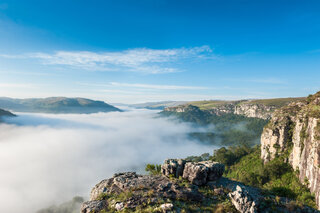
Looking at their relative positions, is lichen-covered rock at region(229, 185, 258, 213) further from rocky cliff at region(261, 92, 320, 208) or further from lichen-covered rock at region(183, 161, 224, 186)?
rocky cliff at region(261, 92, 320, 208)

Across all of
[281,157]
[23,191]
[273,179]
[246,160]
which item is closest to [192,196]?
[273,179]

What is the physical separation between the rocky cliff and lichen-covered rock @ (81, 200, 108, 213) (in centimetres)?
4742

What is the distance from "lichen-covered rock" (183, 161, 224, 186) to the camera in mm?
23938

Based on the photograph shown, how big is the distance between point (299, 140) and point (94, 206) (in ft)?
217

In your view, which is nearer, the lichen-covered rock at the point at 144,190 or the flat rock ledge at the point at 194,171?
the lichen-covered rock at the point at 144,190

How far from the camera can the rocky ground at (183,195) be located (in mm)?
18312

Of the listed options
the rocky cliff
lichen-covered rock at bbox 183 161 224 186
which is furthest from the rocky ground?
the rocky cliff

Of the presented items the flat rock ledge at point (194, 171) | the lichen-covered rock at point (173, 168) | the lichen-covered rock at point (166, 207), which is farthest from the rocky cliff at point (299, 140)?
the lichen-covered rock at point (166, 207)

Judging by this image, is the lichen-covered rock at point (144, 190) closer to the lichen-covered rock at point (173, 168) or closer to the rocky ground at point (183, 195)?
the rocky ground at point (183, 195)

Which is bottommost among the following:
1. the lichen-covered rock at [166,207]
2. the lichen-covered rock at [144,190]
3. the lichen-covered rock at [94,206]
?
the lichen-covered rock at [94,206]

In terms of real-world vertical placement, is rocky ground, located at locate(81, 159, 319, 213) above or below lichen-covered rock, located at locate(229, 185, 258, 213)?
below

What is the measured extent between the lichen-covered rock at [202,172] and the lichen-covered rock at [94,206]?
485 inches

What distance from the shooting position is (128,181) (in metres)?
24.7

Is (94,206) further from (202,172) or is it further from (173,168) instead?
(202,172)
